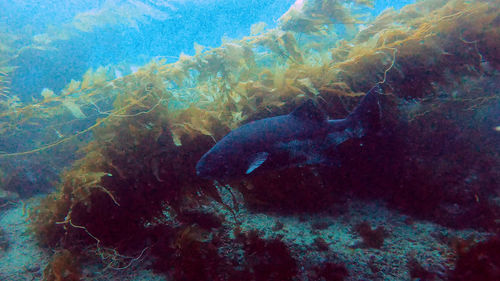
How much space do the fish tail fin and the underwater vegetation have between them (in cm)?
87

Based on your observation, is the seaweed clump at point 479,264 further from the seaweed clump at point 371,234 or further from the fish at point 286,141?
the fish at point 286,141

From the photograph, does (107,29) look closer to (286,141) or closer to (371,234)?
(286,141)

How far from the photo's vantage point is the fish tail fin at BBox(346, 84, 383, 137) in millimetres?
2541

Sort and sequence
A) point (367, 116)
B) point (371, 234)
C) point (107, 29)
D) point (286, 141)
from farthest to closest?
1. point (107, 29)
2. point (371, 234)
3. point (367, 116)
4. point (286, 141)

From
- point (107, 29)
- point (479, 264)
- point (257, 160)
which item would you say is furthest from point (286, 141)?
point (107, 29)

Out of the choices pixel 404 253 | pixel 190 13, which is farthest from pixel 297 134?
pixel 190 13

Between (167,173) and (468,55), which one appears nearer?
(167,173)

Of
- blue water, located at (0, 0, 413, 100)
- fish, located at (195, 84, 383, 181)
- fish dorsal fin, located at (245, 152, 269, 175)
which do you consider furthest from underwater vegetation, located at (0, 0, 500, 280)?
blue water, located at (0, 0, 413, 100)

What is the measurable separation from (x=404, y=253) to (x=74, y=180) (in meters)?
4.47

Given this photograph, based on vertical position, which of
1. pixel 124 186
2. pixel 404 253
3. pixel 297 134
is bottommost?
pixel 404 253

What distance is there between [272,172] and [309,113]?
1172 mm

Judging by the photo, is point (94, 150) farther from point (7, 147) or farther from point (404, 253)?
point (7, 147)

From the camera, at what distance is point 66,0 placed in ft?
67.3

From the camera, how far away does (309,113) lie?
260cm
